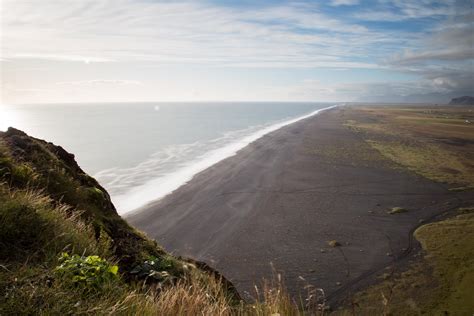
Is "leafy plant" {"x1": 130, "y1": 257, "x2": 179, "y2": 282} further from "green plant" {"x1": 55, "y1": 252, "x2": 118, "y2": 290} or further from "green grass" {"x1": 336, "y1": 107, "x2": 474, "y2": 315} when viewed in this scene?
"green grass" {"x1": 336, "y1": 107, "x2": 474, "y2": 315}

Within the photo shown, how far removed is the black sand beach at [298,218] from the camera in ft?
61.4

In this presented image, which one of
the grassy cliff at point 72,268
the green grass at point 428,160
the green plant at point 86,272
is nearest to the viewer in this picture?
the grassy cliff at point 72,268

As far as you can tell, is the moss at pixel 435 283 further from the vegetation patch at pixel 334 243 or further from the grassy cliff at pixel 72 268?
the grassy cliff at pixel 72 268

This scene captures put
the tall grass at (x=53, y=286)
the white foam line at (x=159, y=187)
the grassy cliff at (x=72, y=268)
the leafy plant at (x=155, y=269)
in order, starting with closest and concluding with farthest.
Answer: the tall grass at (x=53, y=286), the grassy cliff at (x=72, y=268), the leafy plant at (x=155, y=269), the white foam line at (x=159, y=187)

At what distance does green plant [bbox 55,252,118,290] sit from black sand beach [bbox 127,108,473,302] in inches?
461

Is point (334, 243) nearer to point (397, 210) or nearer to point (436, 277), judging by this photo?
point (436, 277)

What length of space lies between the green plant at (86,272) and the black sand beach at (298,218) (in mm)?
11719

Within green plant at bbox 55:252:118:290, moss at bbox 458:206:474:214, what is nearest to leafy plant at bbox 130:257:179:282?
green plant at bbox 55:252:118:290

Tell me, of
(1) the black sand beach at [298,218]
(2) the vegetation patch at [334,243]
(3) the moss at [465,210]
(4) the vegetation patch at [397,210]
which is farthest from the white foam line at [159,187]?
(3) the moss at [465,210]

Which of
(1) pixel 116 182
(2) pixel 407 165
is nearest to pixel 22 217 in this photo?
(1) pixel 116 182

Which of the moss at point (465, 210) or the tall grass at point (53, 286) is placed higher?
the tall grass at point (53, 286)

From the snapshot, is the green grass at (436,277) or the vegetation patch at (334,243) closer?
the green grass at (436,277)

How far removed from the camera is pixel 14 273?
10.0ft

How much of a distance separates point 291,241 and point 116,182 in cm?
2498
